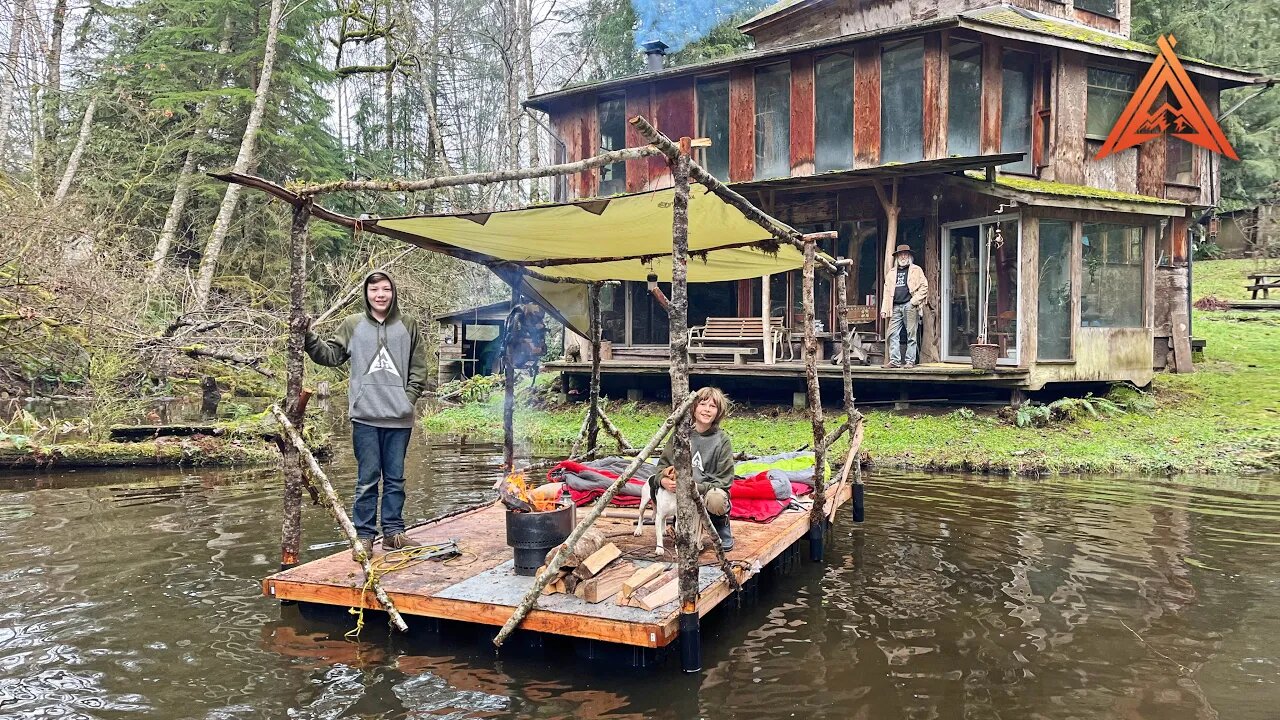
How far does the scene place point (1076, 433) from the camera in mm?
12977

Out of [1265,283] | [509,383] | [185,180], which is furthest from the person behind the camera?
[1265,283]

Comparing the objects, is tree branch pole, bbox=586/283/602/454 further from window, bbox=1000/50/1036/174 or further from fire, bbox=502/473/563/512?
window, bbox=1000/50/1036/174

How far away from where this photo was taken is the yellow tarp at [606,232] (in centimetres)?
605

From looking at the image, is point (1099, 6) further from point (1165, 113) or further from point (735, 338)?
point (735, 338)

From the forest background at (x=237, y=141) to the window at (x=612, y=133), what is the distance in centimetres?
476

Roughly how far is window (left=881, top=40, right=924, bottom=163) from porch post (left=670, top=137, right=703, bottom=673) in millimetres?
12001

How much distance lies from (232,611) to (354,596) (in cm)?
131

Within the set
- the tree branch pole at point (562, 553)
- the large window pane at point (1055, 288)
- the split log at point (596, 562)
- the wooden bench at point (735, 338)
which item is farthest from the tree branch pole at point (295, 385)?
the large window pane at point (1055, 288)

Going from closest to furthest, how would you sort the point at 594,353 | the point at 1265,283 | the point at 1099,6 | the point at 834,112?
the point at 594,353 → the point at 834,112 → the point at 1099,6 → the point at 1265,283

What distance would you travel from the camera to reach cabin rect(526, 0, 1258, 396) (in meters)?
14.2

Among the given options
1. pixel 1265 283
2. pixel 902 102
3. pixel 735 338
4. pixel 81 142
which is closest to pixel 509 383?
pixel 735 338

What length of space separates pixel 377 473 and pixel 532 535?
55.3 inches

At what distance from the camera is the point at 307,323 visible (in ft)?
18.5

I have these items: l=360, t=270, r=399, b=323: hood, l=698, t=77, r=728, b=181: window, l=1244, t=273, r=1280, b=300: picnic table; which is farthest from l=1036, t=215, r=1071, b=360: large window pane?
l=1244, t=273, r=1280, b=300: picnic table
